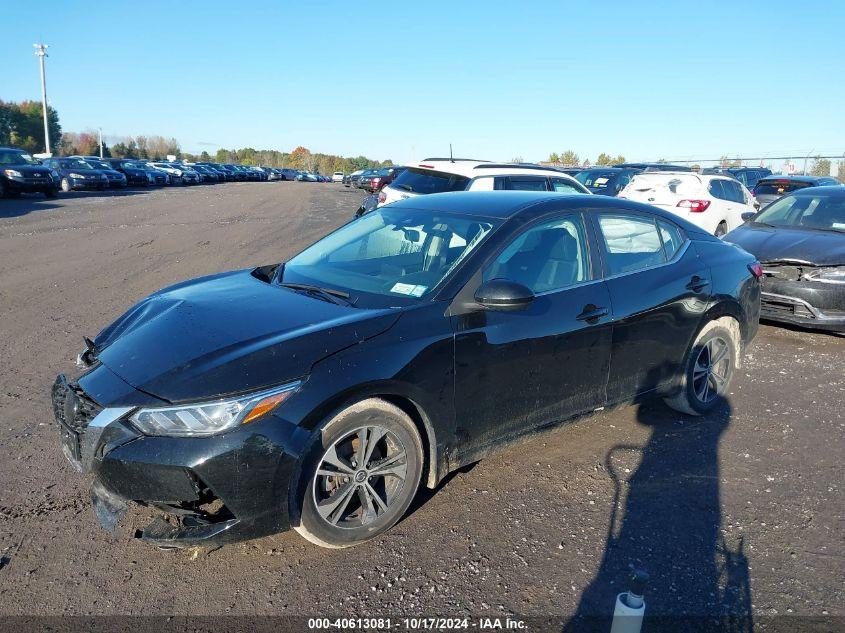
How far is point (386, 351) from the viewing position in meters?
3.25

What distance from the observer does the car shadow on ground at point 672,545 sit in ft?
9.39

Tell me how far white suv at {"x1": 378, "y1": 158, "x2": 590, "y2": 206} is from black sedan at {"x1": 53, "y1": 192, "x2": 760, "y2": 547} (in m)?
5.77

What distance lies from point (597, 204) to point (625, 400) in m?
1.33

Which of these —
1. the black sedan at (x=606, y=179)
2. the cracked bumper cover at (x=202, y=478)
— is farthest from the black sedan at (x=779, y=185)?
the cracked bumper cover at (x=202, y=478)

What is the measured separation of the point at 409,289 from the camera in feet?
12.2

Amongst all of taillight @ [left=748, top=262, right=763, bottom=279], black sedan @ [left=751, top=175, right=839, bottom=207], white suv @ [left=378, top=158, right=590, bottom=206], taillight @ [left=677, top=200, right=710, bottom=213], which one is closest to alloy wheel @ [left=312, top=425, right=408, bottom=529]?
taillight @ [left=748, top=262, right=763, bottom=279]

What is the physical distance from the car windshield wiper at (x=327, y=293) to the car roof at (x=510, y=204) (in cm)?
101

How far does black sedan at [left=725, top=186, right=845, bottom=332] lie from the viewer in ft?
22.6

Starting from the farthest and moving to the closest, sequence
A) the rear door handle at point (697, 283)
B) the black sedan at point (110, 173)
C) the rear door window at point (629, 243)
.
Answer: the black sedan at point (110, 173), the rear door handle at point (697, 283), the rear door window at point (629, 243)

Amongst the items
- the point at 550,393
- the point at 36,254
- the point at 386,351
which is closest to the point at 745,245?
the point at 550,393

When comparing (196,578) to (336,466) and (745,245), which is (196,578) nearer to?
(336,466)

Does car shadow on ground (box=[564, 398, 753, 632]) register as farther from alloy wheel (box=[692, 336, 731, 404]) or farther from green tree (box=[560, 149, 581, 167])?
green tree (box=[560, 149, 581, 167])

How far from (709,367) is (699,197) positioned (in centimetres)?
924

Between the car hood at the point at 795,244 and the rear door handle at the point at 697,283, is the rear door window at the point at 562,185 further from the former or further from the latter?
the rear door handle at the point at 697,283
